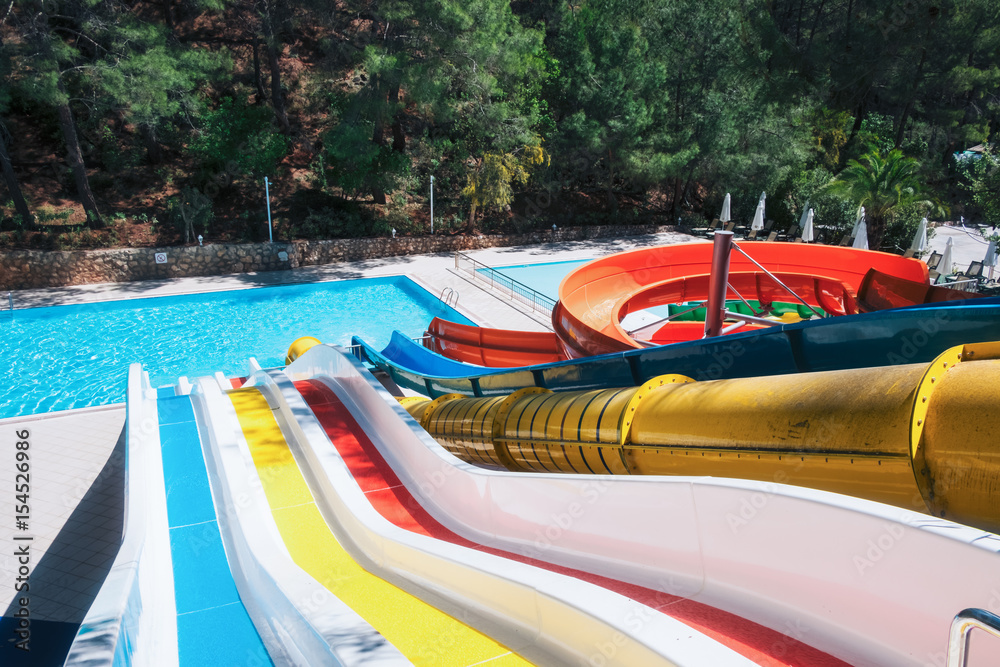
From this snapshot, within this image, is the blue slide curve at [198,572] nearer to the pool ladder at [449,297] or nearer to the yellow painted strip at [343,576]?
the yellow painted strip at [343,576]

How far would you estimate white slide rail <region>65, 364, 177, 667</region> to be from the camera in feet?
9.87

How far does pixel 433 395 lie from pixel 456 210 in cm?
1399

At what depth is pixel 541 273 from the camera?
2108cm

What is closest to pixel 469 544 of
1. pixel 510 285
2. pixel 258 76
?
pixel 510 285

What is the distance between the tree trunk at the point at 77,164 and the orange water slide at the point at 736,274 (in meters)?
14.9

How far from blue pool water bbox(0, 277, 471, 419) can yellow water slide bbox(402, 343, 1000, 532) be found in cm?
1102

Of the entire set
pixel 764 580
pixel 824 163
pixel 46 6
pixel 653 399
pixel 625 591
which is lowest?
pixel 625 591

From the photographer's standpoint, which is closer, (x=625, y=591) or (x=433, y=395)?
(x=625, y=591)

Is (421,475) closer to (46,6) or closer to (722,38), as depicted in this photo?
(46,6)

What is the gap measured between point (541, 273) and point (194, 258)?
10428 mm

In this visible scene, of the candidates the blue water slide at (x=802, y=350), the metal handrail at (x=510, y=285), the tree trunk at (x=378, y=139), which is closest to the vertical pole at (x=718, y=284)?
the blue water slide at (x=802, y=350)

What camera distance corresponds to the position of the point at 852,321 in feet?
16.5

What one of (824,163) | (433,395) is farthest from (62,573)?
(824,163)

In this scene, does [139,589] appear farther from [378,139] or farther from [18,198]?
[378,139]
